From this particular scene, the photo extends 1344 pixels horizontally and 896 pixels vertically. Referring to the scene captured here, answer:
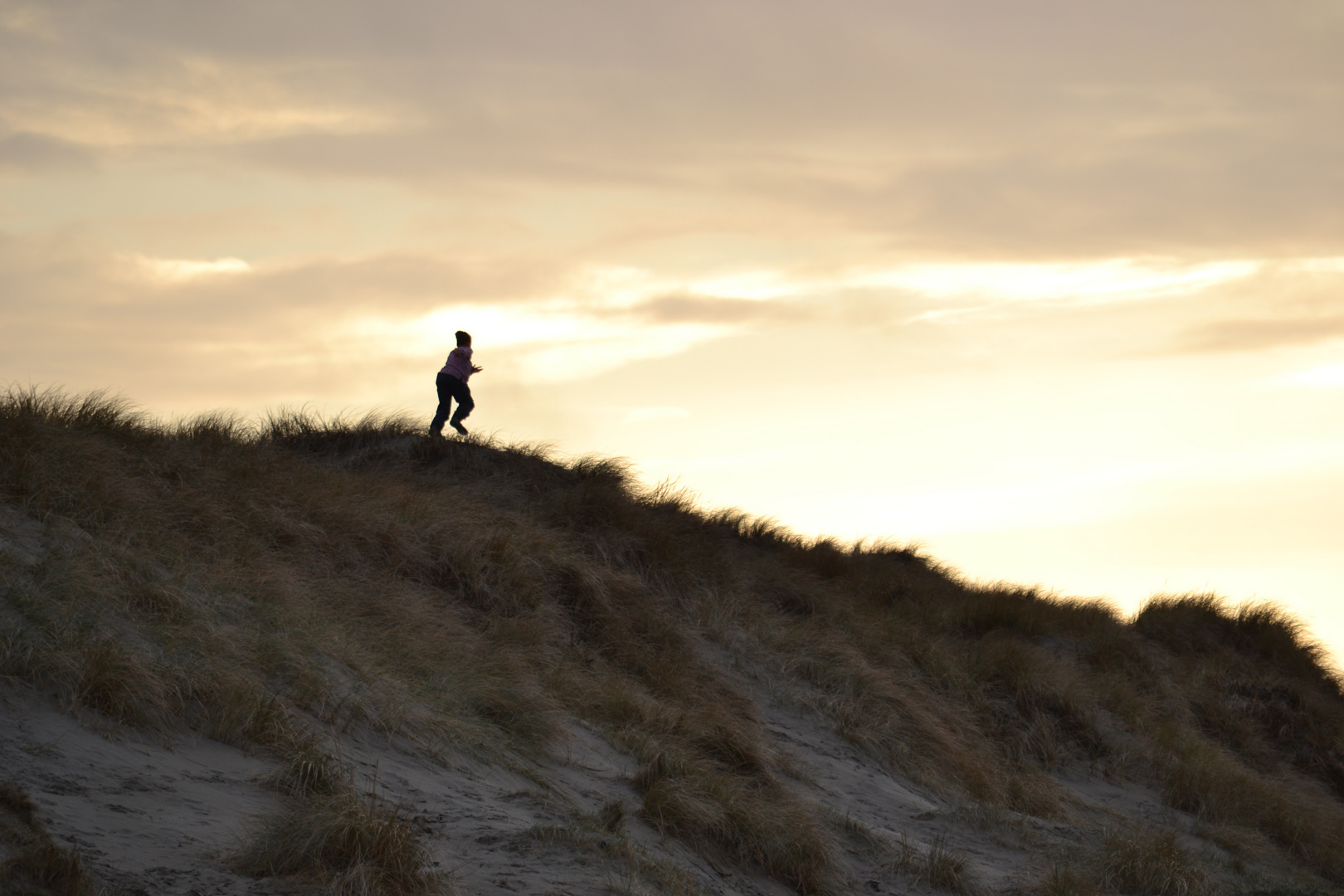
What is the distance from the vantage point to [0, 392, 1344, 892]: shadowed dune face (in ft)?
21.5

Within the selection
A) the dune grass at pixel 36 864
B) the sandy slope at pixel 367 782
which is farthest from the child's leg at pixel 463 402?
the dune grass at pixel 36 864

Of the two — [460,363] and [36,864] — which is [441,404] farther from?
[36,864]

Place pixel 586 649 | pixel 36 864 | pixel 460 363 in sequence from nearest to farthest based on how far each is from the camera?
pixel 36 864
pixel 586 649
pixel 460 363

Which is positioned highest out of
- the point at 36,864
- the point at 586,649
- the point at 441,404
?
the point at 441,404

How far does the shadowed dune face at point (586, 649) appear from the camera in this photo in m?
6.57

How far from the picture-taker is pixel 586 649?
35.2ft

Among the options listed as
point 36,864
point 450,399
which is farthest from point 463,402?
point 36,864

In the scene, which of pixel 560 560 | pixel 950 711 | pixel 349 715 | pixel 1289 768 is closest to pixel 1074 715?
pixel 950 711

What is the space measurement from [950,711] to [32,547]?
9.77 metres

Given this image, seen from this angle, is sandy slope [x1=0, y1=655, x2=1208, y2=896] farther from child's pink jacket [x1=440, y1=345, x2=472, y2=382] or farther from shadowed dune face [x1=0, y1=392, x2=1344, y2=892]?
child's pink jacket [x1=440, y1=345, x2=472, y2=382]

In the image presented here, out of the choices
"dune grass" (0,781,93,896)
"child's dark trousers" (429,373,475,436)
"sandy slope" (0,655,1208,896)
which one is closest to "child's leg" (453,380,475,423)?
"child's dark trousers" (429,373,475,436)

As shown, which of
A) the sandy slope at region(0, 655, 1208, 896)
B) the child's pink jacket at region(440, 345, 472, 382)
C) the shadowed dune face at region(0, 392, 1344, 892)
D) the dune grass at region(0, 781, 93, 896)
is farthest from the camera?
the child's pink jacket at region(440, 345, 472, 382)

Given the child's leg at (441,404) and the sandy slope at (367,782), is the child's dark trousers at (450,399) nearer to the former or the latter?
the child's leg at (441,404)

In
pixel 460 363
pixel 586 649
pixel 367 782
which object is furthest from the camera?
pixel 460 363
